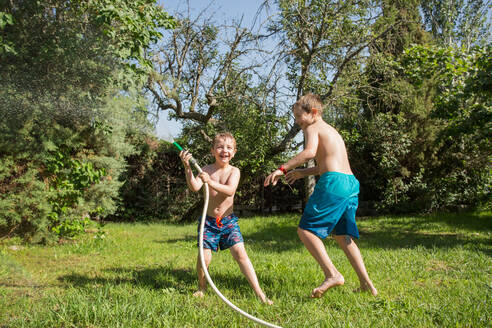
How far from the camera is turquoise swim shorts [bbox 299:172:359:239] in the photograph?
2.70 metres

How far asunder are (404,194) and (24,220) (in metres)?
9.09

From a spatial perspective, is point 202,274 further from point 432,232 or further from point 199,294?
point 432,232

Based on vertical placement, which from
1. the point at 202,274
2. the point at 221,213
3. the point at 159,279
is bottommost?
the point at 159,279

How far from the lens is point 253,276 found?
9.18ft

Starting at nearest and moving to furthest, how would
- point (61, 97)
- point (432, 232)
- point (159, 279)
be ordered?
Answer: point (159, 279) < point (61, 97) < point (432, 232)

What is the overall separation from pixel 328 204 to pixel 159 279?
5.92ft

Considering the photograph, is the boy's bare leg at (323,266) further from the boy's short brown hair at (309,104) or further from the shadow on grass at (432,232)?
the shadow on grass at (432,232)

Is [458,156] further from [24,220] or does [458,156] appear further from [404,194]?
[24,220]

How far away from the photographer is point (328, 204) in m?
2.70

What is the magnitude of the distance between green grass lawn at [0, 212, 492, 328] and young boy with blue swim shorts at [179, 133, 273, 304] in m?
0.29

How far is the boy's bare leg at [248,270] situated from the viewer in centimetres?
273

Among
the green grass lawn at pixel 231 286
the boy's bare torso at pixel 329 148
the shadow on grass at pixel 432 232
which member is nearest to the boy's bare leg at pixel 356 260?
the green grass lawn at pixel 231 286

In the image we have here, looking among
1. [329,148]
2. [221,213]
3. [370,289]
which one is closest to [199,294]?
[221,213]

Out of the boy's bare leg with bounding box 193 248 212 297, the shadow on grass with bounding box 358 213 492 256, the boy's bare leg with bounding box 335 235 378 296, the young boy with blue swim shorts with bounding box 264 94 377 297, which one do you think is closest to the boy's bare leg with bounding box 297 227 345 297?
the young boy with blue swim shorts with bounding box 264 94 377 297
